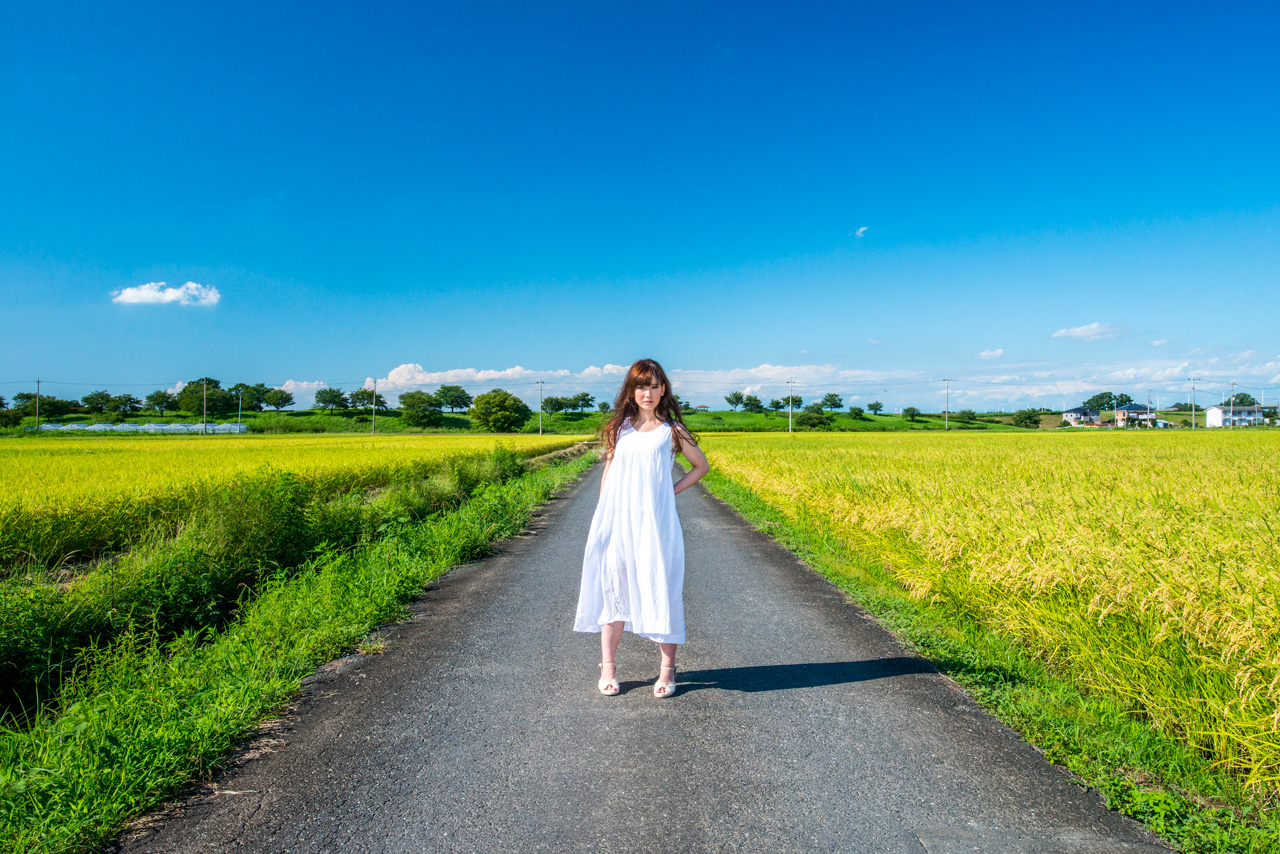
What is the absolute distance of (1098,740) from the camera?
308cm

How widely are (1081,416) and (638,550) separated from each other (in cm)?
16949

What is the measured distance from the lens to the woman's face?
12.7 ft

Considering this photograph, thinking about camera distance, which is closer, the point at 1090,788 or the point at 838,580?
the point at 1090,788

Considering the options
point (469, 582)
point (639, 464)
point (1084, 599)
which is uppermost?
point (639, 464)

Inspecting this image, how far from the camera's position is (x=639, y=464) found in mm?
3818

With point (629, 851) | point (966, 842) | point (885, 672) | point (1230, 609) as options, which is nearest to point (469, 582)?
point (885, 672)

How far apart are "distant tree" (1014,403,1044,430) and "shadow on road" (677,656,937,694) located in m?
126

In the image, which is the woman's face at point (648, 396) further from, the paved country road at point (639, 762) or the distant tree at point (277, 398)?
the distant tree at point (277, 398)

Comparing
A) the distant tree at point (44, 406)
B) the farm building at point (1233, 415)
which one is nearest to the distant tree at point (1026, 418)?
the farm building at point (1233, 415)

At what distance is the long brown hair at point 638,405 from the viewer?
3914 mm

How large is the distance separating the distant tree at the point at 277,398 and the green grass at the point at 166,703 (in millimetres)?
130137

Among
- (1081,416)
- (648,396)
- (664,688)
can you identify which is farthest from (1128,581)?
(1081,416)

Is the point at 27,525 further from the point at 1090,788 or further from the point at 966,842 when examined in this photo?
the point at 1090,788

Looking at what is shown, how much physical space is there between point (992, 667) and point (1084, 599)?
753 millimetres
